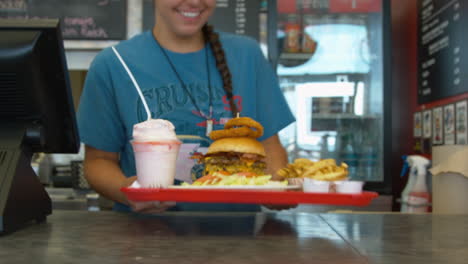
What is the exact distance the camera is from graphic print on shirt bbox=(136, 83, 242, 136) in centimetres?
145

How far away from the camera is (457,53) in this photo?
8.57ft

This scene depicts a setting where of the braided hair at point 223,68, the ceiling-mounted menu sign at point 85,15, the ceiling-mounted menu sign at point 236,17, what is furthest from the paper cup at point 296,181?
the ceiling-mounted menu sign at point 85,15

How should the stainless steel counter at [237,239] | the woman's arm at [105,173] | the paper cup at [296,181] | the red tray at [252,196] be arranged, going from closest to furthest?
the stainless steel counter at [237,239]
the red tray at [252,196]
the paper cup at [296,181]
the woman's arm at [105,173]

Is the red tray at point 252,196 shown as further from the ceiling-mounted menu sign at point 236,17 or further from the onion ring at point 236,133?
the ceiling-mounted menu sign at point 236,17

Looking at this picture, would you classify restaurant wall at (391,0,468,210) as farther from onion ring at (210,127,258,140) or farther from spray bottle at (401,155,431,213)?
onion ring at (210,127,258,140)

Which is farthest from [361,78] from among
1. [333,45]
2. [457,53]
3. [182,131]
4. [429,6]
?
[182,131]

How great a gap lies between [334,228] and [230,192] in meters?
0.22

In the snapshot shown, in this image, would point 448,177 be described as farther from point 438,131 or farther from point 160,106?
point 438,131

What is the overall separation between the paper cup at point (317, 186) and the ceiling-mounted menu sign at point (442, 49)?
6.10 ft

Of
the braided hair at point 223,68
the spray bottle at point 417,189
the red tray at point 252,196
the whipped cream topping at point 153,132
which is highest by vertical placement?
the braided hair at point 223,68

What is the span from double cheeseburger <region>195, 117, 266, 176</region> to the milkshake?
0.19 m

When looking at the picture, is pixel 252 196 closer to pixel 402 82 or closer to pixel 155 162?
pixel 155 162

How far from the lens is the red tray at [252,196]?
3.03ft

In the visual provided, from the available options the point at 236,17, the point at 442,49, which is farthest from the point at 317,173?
the point at 236,17
